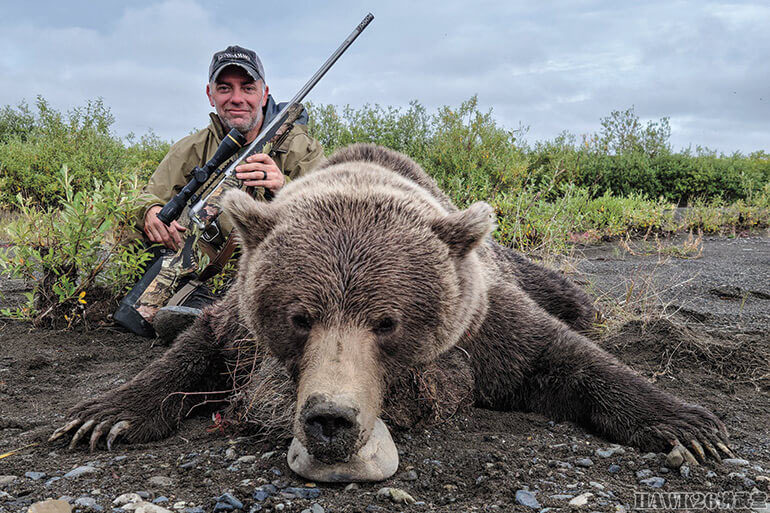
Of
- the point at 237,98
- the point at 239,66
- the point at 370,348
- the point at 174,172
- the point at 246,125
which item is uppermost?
the point at 239,66

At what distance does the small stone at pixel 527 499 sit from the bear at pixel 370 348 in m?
0.49

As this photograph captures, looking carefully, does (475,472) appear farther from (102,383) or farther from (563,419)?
(102,383)

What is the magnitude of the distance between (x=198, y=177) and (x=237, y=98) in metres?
1.13

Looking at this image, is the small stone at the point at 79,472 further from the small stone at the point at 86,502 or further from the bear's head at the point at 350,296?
the bear's head at the point at 350,296

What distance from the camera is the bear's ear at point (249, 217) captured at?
2648 mm

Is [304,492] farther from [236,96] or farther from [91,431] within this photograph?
[236,96]

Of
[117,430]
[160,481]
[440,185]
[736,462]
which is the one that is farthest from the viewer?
[440,185]

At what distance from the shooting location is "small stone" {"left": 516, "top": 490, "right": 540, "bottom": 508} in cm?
202

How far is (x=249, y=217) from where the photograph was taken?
2660 mm

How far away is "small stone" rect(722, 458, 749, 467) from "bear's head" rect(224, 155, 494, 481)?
126 cm

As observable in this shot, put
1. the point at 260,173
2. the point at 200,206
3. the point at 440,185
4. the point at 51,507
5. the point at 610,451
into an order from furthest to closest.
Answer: the point at 440,185, the point at 200,206, the point at 260,173, the point at 610,451, the point at 51,507

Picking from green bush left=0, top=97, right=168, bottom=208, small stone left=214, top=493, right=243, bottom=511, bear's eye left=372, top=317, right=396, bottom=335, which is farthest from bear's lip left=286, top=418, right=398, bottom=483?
green bush left=0, top=97, right=168, bottom=208

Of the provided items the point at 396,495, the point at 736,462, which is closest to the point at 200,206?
the point at 396,495

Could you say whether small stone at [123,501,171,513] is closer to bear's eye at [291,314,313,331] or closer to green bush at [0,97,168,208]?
bear's eye at [291,314,313,331]
